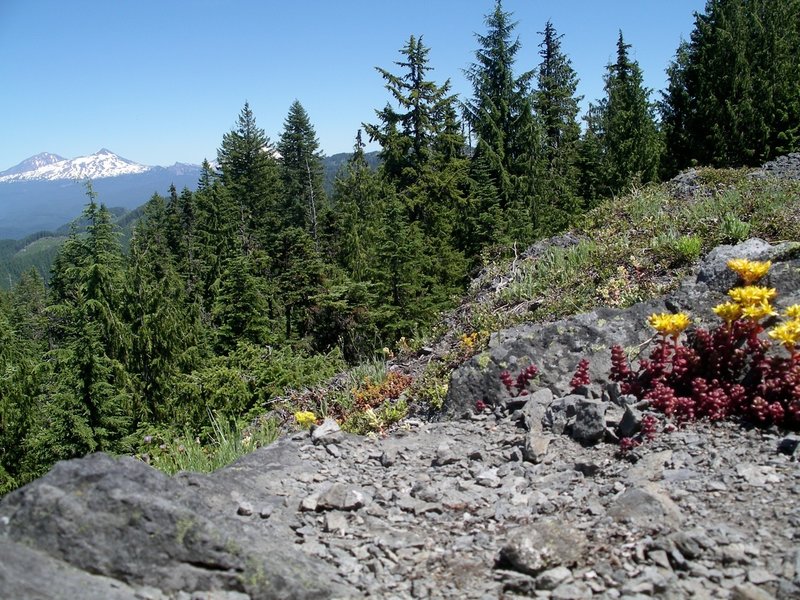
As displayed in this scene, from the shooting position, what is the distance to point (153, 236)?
Answer: 42.5 metres

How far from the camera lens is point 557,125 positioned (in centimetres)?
3020

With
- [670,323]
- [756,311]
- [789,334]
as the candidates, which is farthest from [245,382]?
[789,334]

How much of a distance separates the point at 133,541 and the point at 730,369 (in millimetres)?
3797

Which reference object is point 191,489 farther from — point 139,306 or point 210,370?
point 139,306

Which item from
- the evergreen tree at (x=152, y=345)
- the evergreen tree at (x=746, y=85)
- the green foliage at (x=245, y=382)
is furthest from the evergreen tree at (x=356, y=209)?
the green foliage at (x=245, y=382)

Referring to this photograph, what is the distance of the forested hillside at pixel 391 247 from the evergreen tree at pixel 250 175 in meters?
4.24

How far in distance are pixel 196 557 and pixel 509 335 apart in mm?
4007

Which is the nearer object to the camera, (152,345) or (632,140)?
(152,345)

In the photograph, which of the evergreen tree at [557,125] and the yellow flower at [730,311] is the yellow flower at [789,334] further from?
the evergreen tree at [557,125]

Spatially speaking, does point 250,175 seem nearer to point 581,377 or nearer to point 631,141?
point 631,141

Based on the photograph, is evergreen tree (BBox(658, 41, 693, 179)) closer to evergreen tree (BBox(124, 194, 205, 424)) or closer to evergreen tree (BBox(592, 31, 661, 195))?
evergreen tree (BBox(592, 31, 661, 195))

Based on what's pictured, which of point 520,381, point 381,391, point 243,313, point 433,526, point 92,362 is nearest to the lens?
point 433,526

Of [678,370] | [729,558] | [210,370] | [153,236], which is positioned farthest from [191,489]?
[153,236]

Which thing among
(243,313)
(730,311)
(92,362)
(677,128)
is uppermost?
Answer: (677,128)
